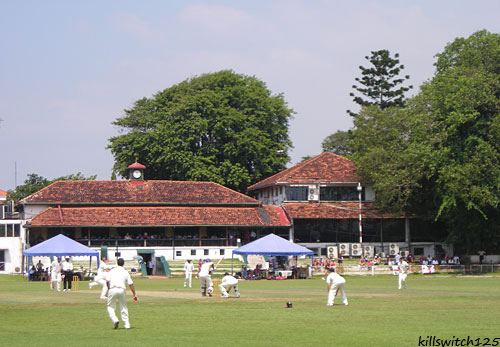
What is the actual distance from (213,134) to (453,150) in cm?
2968

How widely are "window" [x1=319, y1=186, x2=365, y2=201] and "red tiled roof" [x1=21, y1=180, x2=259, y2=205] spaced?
5.71 metres

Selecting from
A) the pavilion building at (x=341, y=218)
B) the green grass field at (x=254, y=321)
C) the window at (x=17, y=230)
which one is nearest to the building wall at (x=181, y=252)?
the pavilion building at (x=341, y=218)

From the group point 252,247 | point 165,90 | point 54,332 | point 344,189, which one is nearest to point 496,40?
point 344,189

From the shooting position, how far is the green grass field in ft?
65.9

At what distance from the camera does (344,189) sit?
83812mm

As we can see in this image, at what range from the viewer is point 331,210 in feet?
268

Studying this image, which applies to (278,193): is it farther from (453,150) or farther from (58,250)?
(58,250)

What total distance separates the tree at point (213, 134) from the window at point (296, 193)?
975 centimetres

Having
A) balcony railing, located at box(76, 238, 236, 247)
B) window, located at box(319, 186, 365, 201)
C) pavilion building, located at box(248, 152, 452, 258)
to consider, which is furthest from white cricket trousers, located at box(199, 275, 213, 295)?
window, located at box(319, 186, 365, 201)

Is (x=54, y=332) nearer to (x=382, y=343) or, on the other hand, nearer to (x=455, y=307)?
(x=382, y=343)

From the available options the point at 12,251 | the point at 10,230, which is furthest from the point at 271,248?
the point at 10,230

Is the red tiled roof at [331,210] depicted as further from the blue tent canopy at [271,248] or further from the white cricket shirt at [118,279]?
the white cricket shirt at [118,279]

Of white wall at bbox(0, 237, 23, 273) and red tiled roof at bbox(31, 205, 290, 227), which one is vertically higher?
red tiled roof at bbox(31, 205, 290, 227)

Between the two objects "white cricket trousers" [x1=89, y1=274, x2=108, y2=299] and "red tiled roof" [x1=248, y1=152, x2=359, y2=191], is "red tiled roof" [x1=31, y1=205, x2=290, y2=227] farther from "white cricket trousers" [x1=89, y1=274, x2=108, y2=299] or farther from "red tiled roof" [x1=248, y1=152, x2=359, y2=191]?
"white cricket trousers" [x1=89, y1=274, x2=108, y2=299]
